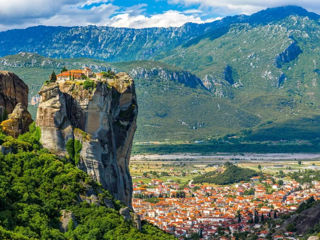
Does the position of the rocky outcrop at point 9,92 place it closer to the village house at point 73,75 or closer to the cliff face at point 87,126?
the village house at point 73,75

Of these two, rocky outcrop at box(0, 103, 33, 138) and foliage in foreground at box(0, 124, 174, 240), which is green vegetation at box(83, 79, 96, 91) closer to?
foliage in foreground at box(0, 124, 174, 240)

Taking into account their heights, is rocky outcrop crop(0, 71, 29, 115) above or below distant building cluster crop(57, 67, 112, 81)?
below

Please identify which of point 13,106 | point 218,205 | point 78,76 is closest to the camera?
point 13,106

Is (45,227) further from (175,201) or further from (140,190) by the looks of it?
(140,190)

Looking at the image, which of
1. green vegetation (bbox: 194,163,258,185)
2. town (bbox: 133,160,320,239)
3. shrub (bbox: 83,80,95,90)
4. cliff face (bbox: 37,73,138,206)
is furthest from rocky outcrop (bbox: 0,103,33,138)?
green vegetation (bbox: 194,163,258,185)

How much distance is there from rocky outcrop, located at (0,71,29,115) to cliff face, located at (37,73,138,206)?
17.4ft

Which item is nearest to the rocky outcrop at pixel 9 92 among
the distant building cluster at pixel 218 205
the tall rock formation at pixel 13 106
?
the tall rock formation at pixel 13 106

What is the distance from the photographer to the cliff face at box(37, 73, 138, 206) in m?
55.5

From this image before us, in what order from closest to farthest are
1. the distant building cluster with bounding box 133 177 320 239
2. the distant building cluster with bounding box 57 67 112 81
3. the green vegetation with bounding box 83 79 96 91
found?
the green vegetation with bounding box 83 79 96 91 < the distant building cluster with bounding box 57 67 112 81 < the distant building cluster with bounding box 133 177 320 239

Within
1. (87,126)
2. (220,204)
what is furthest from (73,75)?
(220,204)

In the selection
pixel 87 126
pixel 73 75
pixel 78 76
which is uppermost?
pixel 73 75

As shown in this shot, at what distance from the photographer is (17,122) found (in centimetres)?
5728

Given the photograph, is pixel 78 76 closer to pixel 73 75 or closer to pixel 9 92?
pixel 73 75

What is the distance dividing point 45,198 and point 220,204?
8492cm
